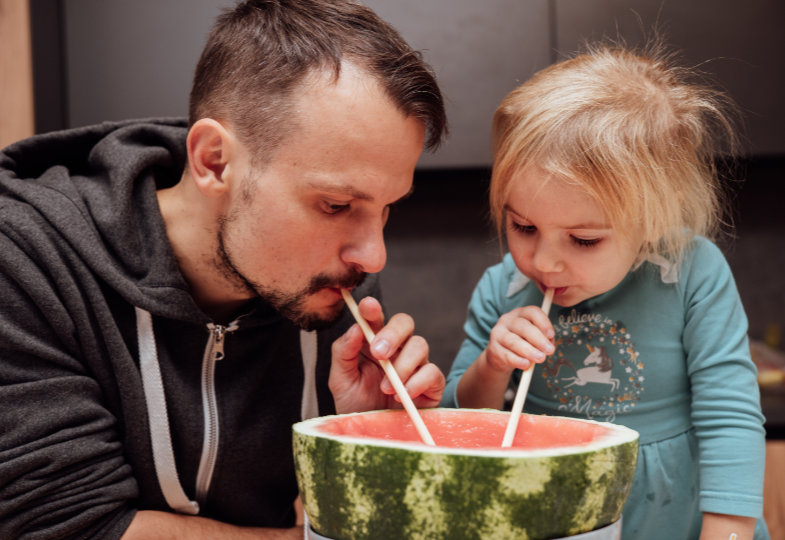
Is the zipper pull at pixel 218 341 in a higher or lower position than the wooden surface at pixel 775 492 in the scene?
higher

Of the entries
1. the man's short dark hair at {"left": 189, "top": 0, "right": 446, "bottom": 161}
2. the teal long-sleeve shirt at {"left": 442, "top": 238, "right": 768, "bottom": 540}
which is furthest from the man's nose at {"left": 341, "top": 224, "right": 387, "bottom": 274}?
the teal long-sleeve shirt at {"left": 442, "top": 238, "right": 768, "bottom": 540}

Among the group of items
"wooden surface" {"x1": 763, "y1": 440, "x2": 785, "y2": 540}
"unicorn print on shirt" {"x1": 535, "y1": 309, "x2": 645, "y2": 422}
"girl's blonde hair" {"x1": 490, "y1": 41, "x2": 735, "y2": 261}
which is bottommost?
"wooden surface" {"x1": 763, "y1": 440, "x2": 785, "y2": 540}

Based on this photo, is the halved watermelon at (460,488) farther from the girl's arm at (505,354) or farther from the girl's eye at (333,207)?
the girl's eye at (333,207)

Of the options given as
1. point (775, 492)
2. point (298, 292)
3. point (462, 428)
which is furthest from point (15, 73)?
point (775, 492)

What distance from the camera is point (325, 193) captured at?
0.88 metres

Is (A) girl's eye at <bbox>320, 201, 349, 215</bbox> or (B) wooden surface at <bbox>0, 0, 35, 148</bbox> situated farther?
(B) wooden surface at <bbox>0, 0, 35, 148</bbox>

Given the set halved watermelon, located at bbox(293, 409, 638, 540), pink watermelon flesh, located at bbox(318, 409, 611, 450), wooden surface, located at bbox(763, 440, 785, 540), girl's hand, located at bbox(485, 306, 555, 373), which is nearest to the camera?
halved watermelon, located at bbox(293, 409, 638, 540)

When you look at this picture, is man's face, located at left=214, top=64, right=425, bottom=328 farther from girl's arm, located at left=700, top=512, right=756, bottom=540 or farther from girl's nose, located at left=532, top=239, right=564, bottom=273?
girl's arm, located at left=700, top=512, right=756, bottom=540

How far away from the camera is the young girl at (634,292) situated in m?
0.91

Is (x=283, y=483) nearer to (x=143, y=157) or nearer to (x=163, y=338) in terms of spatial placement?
(x=163, y=338)

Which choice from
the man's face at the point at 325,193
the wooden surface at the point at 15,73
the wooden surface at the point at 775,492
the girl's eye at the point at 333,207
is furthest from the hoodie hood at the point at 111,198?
the wooden surface at the point at 775,492

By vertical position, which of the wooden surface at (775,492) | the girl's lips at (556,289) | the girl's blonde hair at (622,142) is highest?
the girl's blonde hair at (622,142)

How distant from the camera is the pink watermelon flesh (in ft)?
2.47

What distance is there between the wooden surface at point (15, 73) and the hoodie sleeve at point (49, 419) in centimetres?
113
